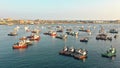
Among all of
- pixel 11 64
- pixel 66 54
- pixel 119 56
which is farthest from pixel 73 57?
pixel 11 64

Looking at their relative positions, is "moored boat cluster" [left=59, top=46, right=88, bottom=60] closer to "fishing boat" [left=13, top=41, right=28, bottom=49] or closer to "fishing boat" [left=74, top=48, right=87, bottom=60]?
"fishing boat" [left=74, top=48, right=87, bottom=60]

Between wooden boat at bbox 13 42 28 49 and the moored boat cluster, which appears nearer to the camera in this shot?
the moored boat cluster

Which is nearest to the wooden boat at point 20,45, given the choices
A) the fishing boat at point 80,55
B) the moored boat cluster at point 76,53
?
the moored boat cluster at point 76,53

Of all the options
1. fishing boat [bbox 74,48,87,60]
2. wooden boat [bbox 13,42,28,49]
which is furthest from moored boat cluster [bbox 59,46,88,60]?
wooden boat [bbox 13,42,28,49]

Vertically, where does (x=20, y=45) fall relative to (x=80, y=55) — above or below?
above

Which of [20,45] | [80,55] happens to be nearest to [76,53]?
[80,55]

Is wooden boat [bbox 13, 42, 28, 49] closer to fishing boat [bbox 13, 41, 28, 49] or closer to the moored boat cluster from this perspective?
fishing boat [bbox 13, 41, 28, 49]

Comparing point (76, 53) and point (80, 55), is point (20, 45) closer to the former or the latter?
point (76, 53)

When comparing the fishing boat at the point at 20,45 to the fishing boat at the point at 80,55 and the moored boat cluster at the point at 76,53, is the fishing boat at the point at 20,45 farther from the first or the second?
the fishing boat at the point at 80,55

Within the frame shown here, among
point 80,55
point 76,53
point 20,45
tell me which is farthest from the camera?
point 20,45

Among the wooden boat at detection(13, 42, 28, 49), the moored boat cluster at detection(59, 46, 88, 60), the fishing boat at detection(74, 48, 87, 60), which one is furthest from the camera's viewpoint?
the wooden boat at detection(13, 42, 28, 49)

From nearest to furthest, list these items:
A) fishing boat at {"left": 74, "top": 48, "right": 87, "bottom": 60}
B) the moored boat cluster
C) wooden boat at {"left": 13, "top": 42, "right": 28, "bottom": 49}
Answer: fishing boat at {"left": 74, "top": 48, "right": 87, "bottom": 60} < the moored boat cluster < wooden boat at {"left": 13, "top": 42, "right": 28, "bottom": 49}

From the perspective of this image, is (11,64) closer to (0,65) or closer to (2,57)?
(0,65)
